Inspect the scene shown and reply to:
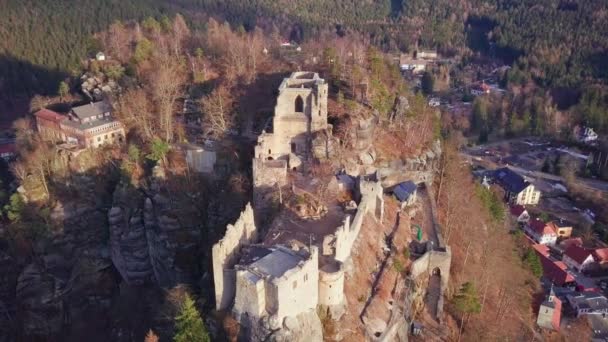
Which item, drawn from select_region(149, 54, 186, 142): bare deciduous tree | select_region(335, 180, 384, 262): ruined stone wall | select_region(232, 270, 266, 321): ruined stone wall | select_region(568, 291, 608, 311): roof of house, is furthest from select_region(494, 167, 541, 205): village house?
select_region(232, 270, 266, 321): ruined stone wall

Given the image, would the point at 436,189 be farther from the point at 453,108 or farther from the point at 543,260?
the point at 453,108

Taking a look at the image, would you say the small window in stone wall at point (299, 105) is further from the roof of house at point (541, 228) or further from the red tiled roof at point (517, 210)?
the red tiled roof at point (517, 210)

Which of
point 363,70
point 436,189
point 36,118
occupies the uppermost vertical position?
point 363,70

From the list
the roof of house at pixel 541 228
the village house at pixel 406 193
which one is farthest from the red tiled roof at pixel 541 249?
the village house at pixel 406 193

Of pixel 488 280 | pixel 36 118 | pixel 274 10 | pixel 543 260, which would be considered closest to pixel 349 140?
pixel 488 280

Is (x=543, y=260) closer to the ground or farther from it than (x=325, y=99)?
closer to the ground

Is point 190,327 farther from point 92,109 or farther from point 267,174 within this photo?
point 92,109

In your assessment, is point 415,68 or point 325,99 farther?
point 415,68
